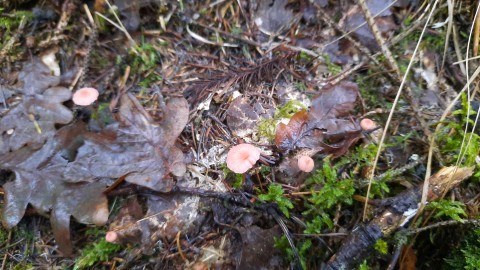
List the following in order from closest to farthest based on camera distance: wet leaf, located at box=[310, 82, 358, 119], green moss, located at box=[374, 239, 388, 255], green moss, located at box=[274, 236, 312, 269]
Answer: green moss, located at box=[374, 239, 388, 255] < green moss, located at box=[274, 236, 312, 269] < wet leaf, located at box=[310, 82, 358, 119]

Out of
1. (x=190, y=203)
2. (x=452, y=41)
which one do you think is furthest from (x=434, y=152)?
(x=190, y=203)

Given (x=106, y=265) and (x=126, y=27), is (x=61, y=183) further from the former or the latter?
(x=126, y=27)

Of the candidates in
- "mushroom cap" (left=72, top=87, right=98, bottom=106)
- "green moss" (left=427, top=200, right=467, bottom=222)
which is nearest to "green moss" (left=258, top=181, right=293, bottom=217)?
"green moss" (left=427, top=200, right=467, bottom=222)

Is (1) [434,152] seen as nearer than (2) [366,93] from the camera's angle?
Yes

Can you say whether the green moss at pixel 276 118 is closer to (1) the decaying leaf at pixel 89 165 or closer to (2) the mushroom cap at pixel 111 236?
(1) the decaying leaf at pixel 89 165

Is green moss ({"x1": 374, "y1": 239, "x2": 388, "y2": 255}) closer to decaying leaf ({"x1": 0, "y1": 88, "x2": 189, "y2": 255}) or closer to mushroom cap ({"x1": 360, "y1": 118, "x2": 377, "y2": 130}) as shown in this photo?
mushroom cap ({"x1": 360, "y1": 118, "x2": 377, "y2": 130})

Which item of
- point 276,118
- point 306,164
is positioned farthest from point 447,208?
point 276,118
